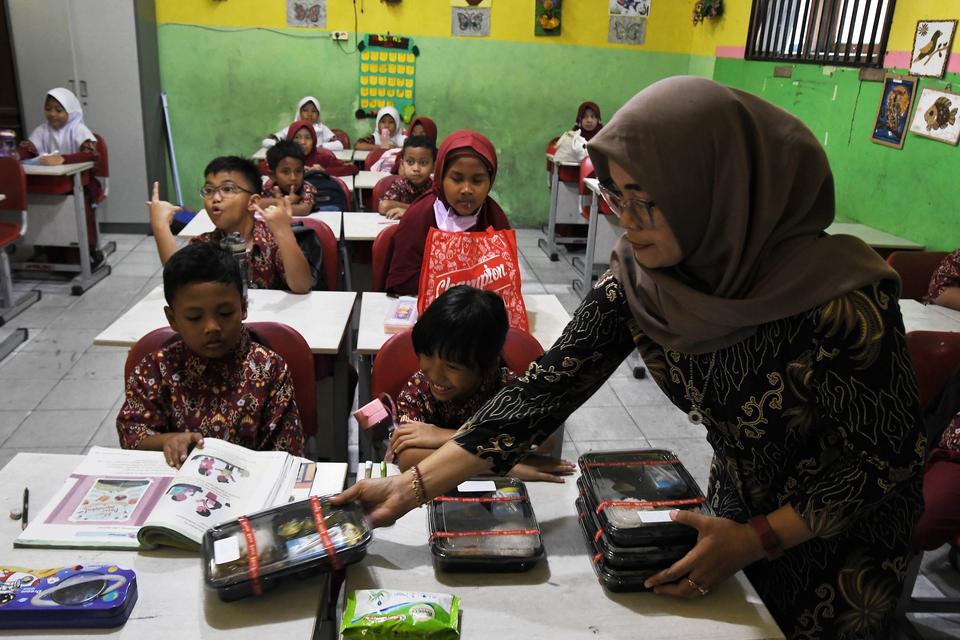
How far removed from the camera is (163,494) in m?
1.29

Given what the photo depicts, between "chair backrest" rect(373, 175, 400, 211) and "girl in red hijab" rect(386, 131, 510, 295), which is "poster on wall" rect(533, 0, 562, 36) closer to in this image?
"chair backrest" rect(373, 175, 400, 211)

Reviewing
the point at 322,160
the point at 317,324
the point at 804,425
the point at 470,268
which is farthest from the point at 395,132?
the point at 804,425

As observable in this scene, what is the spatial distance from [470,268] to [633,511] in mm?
1239

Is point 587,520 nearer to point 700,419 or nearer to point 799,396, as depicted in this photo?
point 700,419

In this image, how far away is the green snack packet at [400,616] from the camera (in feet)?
3.34

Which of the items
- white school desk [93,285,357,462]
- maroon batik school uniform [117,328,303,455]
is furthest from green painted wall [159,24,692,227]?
maroon batik school uniform [117,328,303,455]

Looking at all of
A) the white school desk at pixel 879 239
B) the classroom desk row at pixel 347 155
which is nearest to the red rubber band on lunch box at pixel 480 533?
the white school desk at pixel 879 239

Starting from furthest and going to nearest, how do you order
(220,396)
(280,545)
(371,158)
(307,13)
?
(307,13)
(371,158)
(220,396)
(280,545)

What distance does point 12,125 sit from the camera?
621 centimetres

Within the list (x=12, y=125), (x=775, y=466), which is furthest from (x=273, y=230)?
(x=12, y=125)

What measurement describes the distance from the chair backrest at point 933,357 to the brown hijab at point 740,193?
1.33 meters

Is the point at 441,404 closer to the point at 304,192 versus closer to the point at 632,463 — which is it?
the point at 632,463

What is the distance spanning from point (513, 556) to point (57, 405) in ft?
9.61

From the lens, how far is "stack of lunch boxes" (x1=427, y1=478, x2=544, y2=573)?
115 centimetres
